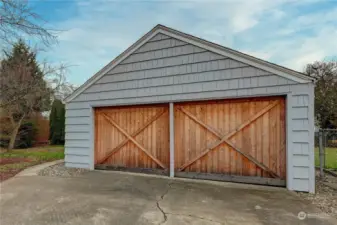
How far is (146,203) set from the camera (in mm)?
3771

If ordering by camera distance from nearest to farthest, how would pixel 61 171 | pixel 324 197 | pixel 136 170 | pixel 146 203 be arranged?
pixel 146 203, pixel 324 197, pixel 136 170, pixel 61 171

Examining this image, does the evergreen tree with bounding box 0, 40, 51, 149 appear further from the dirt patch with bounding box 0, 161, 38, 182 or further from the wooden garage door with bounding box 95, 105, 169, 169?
the wooden garage door with bounding box 95, 105, 169, 169

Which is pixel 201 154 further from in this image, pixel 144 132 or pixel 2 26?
pixel 2 26

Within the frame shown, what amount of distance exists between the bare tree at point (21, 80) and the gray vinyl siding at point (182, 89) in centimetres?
187

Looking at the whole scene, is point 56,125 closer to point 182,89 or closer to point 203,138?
point 182,89

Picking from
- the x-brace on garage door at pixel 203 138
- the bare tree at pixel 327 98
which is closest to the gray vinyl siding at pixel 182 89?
the x-brace on garage door at pixel 203 138

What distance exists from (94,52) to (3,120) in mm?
6805

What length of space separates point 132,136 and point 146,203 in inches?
105

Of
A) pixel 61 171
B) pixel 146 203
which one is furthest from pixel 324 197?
pixel 61 171

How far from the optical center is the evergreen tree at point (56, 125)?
15578 mm

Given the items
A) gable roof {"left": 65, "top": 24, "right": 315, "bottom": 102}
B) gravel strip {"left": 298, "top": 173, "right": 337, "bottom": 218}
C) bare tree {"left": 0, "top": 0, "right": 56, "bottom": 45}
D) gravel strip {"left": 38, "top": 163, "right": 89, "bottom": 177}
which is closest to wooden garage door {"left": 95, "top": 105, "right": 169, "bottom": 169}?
gravel strip {"left": 38, "top": 163, "right": 89, "bottom": 177}

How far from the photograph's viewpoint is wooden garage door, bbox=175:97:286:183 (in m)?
4.84

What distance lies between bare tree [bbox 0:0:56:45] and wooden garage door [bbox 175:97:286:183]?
3417 millimetres

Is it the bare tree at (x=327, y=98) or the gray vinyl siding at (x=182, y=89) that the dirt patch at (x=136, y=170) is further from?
the bare tree at (x=327, y=98)
